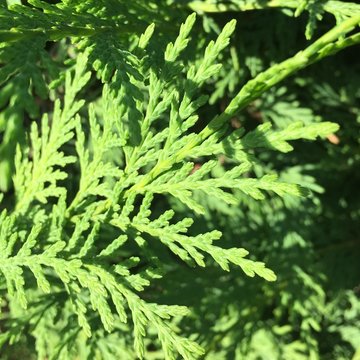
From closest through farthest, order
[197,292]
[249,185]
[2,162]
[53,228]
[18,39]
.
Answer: [249,185]
[18,39]
[53,228]
[2,162]
[197,292]

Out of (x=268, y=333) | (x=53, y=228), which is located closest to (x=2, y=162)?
(x=53, y=228)

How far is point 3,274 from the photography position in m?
1.58

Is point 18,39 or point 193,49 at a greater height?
point 18,39

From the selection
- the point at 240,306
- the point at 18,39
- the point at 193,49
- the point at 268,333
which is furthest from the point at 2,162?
the point at 268,333

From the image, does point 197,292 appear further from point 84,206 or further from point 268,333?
point 84,206

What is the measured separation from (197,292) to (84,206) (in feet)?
2.90

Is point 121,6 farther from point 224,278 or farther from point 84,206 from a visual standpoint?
point 224,278

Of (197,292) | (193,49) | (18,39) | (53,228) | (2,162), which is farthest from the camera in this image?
(197,292)

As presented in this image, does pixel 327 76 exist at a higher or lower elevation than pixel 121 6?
lower

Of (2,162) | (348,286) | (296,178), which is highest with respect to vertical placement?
(2,162)

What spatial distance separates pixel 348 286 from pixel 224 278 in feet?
2.04

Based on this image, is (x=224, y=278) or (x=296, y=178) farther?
(x=224, y=278)

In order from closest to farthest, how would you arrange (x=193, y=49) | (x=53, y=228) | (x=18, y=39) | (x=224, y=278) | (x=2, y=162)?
(x=18, y=39)
(x=53, y=228)
(x=2, y=162)
(x=193, y=49)
(x=224, y=278)

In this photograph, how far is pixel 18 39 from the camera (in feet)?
5.04
